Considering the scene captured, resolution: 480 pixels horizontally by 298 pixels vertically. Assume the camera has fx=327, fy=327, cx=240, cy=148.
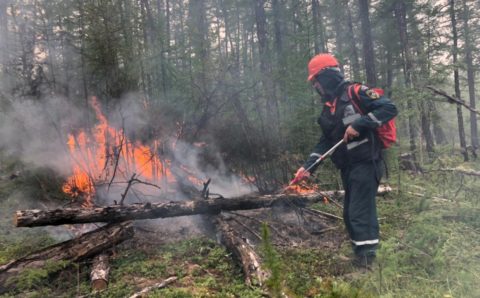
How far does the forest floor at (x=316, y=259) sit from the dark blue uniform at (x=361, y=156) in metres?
0.35

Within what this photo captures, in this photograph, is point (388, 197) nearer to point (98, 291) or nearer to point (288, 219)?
point (288, 219)

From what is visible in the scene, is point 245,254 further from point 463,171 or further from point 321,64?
point 463,171

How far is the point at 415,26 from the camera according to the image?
19531 mm

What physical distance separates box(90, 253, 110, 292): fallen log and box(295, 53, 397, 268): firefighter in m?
2.97

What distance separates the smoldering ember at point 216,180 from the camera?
388 cm

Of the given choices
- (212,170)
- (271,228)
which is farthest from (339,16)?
(271,228)

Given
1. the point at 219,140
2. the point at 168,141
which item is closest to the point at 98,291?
the point at 168,141

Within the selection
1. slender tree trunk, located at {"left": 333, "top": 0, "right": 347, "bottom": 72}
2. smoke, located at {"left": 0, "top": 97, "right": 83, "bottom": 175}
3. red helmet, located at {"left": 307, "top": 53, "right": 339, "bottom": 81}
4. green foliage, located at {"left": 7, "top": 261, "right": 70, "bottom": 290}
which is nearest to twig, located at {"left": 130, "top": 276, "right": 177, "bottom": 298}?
green foliage, located at {"left": 7, "top": 261, "right": 70, "bottom": 290}

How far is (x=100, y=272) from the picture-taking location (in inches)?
159

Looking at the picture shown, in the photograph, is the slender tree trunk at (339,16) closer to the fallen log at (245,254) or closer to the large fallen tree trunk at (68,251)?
the fallen log at (245,254)

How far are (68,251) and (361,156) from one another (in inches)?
164

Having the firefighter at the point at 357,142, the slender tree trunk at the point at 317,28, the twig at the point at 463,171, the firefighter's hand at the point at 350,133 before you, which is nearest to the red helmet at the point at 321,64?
the firefighter at the point at 357,142

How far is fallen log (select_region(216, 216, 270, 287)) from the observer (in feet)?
12.0

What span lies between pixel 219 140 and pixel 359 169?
5.26 metres
